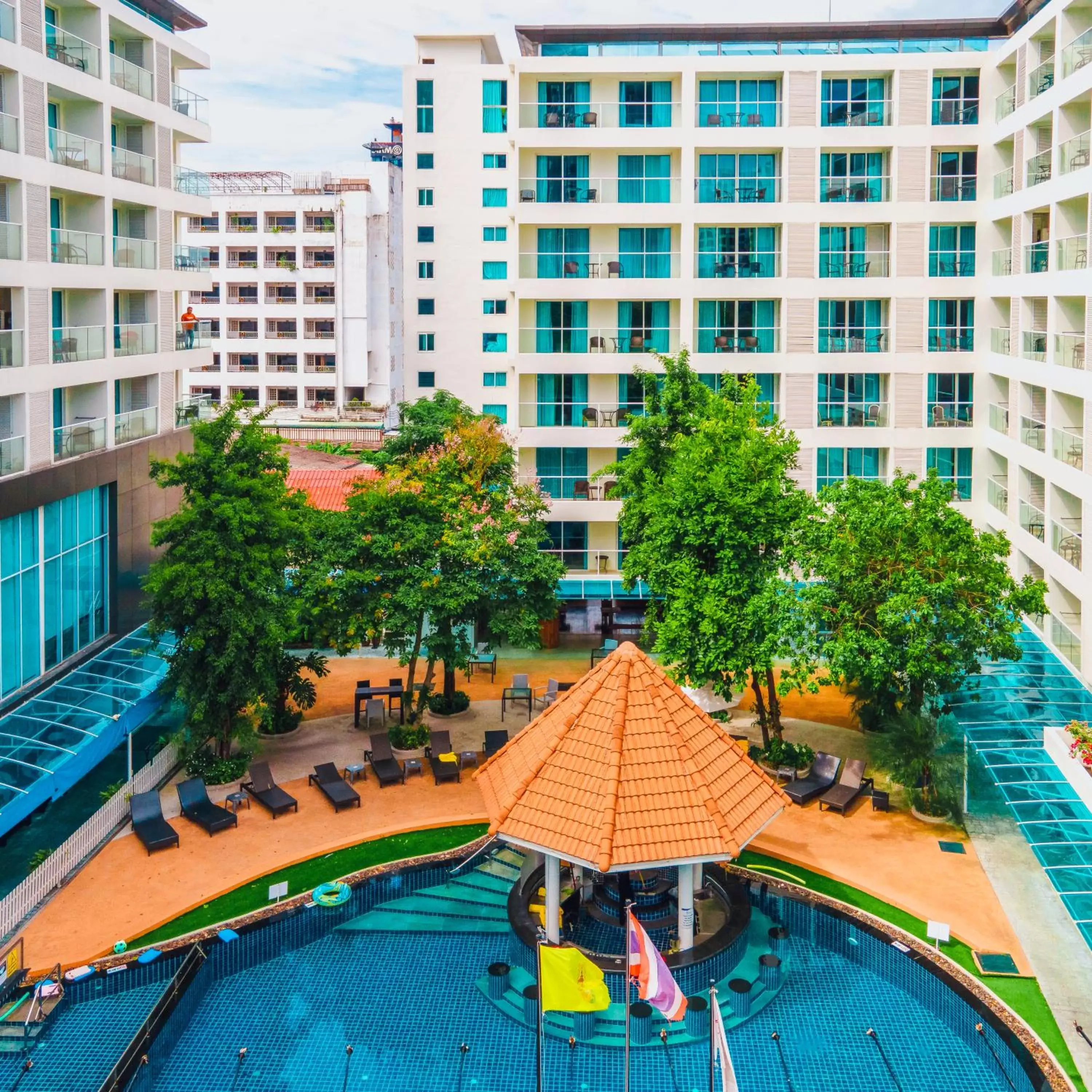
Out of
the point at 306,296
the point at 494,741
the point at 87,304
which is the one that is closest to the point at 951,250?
the point at 494,741

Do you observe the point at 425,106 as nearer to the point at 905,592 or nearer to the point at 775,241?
the point at 775,241

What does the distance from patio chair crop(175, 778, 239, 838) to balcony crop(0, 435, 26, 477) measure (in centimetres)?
830

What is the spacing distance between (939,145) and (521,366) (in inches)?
586

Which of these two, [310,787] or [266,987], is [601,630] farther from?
[266,987]

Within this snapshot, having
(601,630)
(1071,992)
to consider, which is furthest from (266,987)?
(601,630)

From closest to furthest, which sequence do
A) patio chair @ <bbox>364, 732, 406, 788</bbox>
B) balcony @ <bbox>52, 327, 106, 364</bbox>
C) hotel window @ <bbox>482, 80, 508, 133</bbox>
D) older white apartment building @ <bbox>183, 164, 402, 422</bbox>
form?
patio chair @ <bbox>364, 732, 406, 788</bbox> → balcony @ <bbox>52, 327, 106, 364</bbox> → hotel window @ <bbox>482, 80, 508, 133</bbox> → older white apartment building @ <bbox>183, 164, 402, 422</bbox>

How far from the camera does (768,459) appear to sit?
29.8 meters

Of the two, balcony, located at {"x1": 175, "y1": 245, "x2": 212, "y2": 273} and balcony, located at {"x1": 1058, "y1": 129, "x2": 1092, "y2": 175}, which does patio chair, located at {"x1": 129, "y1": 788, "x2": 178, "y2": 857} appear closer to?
balcony, located at {"x1": 175, "y1": 245, "x2": 212, "y2": 273}

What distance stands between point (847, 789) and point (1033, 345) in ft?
48.3

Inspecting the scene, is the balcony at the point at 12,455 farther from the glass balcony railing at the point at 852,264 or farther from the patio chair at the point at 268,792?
the glass balcony railing at the point at 852,264

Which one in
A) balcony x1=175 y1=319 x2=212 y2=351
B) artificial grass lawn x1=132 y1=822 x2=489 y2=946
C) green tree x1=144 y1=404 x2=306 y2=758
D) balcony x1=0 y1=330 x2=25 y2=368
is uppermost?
balcony x1=175 y1=319 x2=212 y2=351

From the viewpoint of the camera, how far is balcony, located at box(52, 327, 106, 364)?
1253 inches

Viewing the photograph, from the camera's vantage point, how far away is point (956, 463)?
40562mm

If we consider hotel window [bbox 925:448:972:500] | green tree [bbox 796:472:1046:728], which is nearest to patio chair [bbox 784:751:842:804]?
green tree [bbox 796:472:1046:728]
